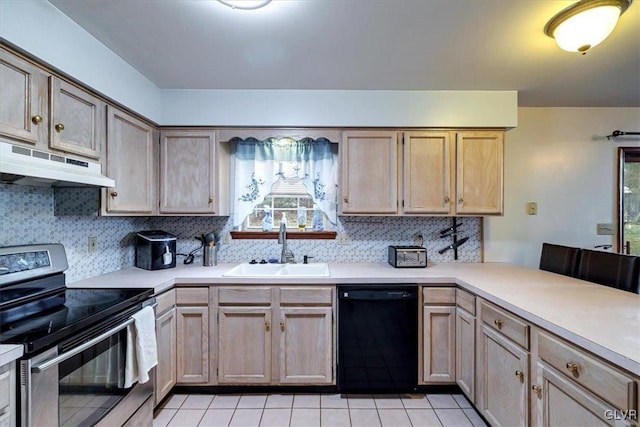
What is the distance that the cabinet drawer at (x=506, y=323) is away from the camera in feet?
4.76

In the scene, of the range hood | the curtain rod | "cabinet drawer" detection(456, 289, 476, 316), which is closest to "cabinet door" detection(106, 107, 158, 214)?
the range hood

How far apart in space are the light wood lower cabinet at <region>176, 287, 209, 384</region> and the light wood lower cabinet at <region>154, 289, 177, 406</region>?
0.13 ft

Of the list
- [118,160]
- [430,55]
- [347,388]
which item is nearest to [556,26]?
[430,55]

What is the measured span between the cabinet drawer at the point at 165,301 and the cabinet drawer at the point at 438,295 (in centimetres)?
180

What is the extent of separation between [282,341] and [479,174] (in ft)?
6.78

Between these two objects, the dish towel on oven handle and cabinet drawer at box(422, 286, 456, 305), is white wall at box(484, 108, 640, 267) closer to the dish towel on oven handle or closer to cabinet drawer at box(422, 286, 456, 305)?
cabinet drawer at box(422, 286, 456, 305)

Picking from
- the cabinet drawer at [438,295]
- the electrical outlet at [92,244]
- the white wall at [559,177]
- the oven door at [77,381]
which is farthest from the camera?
the white wall at [559,177]

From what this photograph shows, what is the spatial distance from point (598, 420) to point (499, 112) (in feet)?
7.14

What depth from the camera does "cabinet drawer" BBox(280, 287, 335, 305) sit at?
217 cm

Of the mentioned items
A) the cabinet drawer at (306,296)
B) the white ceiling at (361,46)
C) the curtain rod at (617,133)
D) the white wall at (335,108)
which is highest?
the white ceiling at (361,46)

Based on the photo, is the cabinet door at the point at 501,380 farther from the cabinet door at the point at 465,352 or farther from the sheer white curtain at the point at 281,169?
the sheer white curtain at the point at 281,169

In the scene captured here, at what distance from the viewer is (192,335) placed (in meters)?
2.17

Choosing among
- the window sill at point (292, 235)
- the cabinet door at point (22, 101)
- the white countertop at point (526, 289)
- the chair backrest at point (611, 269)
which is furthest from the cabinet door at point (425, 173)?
the cabinet door at point (22, 101)

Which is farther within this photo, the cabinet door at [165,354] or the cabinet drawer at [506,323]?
the cabinet door at [165,354]
